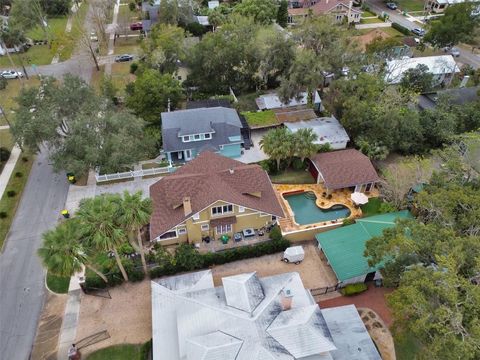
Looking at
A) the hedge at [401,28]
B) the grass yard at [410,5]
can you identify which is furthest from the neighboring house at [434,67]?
the grass yard at [410,5]

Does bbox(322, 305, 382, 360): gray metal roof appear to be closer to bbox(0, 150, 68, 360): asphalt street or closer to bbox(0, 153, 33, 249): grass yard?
bbox(0, 150, 68, 360): asphalt street

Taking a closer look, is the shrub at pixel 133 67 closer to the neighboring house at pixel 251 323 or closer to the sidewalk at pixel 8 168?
the sidewalk at pixel 8 168

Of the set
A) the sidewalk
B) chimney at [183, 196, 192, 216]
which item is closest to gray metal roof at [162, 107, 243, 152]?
chimney at [183, 196, 192, 216]

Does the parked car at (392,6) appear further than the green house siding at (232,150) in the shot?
Yes

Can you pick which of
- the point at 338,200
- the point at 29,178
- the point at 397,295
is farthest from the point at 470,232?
the point at 29,178

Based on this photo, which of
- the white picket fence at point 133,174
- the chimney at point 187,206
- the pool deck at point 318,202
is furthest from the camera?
the white picket fence at point 133,174

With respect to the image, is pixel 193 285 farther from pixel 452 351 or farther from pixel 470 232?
pixel 470 232

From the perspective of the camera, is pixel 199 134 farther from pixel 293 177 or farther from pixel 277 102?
pixel 277 102

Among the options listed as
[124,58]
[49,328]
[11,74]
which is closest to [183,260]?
[49,328]
